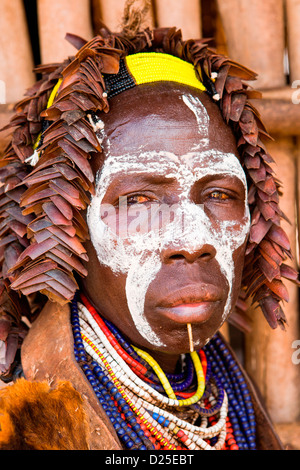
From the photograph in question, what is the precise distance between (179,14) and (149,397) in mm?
1559

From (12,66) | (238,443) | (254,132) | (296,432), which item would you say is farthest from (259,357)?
(12,66)

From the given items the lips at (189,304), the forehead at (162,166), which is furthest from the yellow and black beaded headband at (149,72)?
the lips at (189,304)

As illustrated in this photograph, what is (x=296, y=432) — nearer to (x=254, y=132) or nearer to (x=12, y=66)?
(x=254, y=132)

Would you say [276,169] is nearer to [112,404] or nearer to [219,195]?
[219,195]

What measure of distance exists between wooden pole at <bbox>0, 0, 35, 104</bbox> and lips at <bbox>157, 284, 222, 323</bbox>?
48.3 inches

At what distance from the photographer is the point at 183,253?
69.8 inches

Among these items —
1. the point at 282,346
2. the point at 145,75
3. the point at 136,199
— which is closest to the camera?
the point at 136,199

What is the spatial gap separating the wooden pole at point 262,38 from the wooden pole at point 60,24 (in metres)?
0.64

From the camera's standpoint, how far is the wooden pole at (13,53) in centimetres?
253

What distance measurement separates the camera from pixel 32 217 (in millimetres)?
1959

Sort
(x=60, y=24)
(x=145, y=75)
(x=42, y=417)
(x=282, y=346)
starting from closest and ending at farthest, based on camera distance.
Result: (x=42, y=417), (x=145, y=75), (x=60, y=24), (x=282, y=346)

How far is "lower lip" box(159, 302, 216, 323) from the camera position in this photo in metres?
1.78

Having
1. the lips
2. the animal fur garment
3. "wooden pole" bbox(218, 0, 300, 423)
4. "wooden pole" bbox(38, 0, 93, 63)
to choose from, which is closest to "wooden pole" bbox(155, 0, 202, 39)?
"wooden pole" bbox(218, 0, 300, 423)
